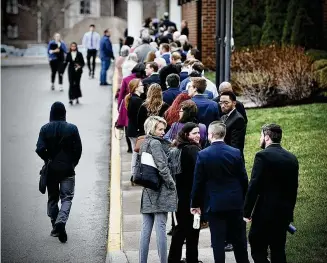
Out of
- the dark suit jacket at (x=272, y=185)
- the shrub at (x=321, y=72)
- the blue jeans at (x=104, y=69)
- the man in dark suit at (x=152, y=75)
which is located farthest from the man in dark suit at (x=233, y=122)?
the blue jeans at (x=104, y=69)

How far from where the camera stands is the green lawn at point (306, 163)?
29.7 feet

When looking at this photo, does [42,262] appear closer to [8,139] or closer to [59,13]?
[8,139]

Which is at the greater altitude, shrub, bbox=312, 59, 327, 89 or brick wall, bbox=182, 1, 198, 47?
brick wall, bbox=182, 1, 198, 47

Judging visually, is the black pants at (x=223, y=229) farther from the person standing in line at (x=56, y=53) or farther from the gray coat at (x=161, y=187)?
the person standing in line at (x=56, y=53)

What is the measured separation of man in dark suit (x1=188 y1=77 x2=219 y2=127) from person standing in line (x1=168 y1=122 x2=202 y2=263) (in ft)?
6.00

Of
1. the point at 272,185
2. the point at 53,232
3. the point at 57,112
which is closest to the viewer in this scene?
the point at 272,185

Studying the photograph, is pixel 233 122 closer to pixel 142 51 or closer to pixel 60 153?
pixel 60 153

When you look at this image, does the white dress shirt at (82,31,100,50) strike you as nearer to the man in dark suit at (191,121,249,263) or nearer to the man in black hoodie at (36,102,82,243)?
the man in black hoodie at (36,102,82,243)

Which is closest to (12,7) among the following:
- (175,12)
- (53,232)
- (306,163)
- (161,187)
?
(175,12)

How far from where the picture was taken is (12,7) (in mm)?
74000

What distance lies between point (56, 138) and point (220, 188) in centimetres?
304

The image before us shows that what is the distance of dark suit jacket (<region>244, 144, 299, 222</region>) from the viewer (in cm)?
A: 748

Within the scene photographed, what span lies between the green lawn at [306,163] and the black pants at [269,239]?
0.93 m

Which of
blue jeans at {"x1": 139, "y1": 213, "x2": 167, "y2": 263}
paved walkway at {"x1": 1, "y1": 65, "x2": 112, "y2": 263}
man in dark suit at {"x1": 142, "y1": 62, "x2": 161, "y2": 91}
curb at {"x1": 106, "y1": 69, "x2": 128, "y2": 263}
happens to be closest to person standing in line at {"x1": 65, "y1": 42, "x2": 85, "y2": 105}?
paved walkway at {"x1": 1, "y1": 65, "x2": 112, "y2": 263}
